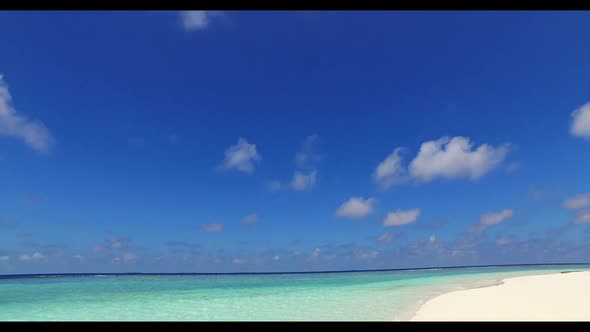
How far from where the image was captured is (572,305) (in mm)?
8203

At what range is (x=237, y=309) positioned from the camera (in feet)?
33.7
